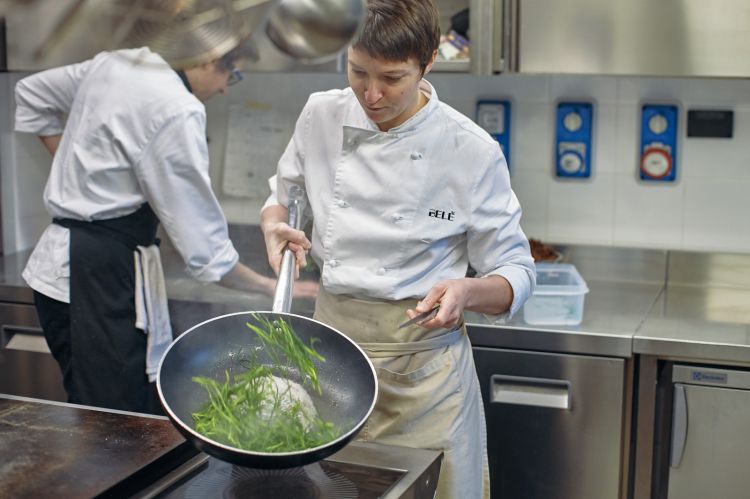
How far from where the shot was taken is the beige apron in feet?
5.93

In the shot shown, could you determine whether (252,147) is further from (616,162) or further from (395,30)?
(395,30)

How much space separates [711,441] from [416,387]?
84 centimetres

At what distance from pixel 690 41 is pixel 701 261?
68 cm

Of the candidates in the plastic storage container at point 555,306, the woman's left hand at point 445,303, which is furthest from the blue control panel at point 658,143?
the woman's left hand at point 445,303

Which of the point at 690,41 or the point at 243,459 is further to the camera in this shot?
the point at 690,41

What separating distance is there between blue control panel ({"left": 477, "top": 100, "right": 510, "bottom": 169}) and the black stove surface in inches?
64.6

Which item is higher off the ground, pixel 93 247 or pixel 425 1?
pixel 425 1

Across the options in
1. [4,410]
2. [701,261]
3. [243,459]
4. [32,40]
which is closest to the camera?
[32,40]

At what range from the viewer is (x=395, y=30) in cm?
159

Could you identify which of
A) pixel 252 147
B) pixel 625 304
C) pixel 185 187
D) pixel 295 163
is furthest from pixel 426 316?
pixel 252 147

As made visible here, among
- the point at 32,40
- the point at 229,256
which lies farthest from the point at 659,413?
the point at 32,40

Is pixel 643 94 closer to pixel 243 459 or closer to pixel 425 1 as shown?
pixel 425 1

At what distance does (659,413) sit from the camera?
7.50 feet

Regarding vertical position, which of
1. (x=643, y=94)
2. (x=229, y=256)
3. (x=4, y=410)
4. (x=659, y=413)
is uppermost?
(x=643, y=94)
